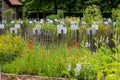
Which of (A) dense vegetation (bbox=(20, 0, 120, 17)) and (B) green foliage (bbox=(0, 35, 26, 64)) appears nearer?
(B) green foliage (bbox=(0, 35, 26, 64))

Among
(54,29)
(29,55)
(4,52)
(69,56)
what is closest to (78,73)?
(69,56)

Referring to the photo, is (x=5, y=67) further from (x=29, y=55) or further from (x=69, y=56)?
(x=69, y=56)

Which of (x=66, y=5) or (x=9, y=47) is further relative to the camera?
(x=66, y=5)

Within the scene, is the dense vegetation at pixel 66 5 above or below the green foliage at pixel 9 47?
below

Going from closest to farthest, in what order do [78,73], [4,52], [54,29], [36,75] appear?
1. [78,73]
2. [36,75]
3. [4,52]
4. [54,29]

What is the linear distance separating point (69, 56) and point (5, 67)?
59.8 inches

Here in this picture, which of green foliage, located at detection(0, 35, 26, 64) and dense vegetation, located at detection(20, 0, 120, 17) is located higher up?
green foliage, located at detection(0, 35, 26, 64)

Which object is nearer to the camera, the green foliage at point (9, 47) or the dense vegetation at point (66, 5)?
the green foliage at point (9, 47)

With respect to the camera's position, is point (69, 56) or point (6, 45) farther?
point (6, 45)

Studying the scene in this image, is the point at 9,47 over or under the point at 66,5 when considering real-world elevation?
over

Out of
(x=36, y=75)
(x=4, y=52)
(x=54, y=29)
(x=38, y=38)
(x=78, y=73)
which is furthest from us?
(x=54, y=29)

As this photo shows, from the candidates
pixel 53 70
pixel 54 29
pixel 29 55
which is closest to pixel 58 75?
pixel 53 70

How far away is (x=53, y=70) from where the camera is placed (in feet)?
28.7

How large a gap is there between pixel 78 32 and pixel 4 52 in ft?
12.9
